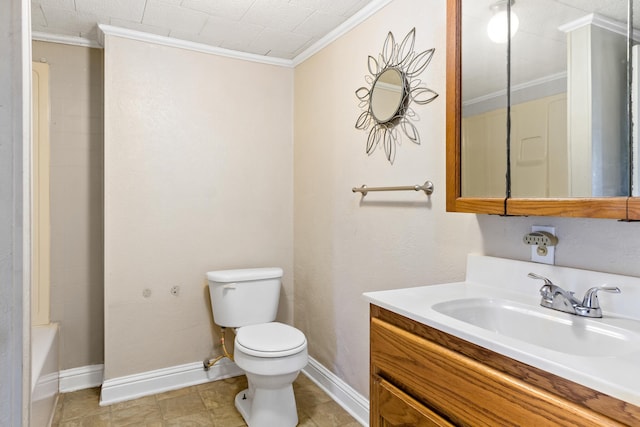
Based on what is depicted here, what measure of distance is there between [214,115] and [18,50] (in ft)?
5.30

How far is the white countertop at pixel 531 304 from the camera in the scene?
727mm

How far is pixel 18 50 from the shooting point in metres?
0.96

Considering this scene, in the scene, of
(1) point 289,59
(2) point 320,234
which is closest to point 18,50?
(2) point 320,234

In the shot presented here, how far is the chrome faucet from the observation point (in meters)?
1.06

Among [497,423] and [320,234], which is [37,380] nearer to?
[320,234]

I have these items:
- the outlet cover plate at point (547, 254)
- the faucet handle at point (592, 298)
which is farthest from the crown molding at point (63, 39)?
the faucet handle at point (592, 298)

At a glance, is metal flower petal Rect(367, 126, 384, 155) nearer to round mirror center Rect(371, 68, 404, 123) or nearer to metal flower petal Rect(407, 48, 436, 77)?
round mirror center Rect(371, 68, 404, 123)

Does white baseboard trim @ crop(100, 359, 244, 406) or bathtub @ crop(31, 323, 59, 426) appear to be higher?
bathtub @ crop(31, 323, 59, 426)

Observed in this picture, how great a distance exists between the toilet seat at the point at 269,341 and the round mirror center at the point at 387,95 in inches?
45.3

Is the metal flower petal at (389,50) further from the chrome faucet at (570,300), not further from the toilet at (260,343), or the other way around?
Answer: the toilet at (260,343)

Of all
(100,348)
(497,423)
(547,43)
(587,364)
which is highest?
(547,43)

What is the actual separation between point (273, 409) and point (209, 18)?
2011 millimetres

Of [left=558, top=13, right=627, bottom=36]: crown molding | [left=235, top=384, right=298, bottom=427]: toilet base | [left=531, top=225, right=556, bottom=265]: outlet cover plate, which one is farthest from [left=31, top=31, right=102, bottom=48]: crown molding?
[left=531, top=225, right=556, bottom=265]: outlet cover plate

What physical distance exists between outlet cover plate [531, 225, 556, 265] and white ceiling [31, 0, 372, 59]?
1.36 meters
